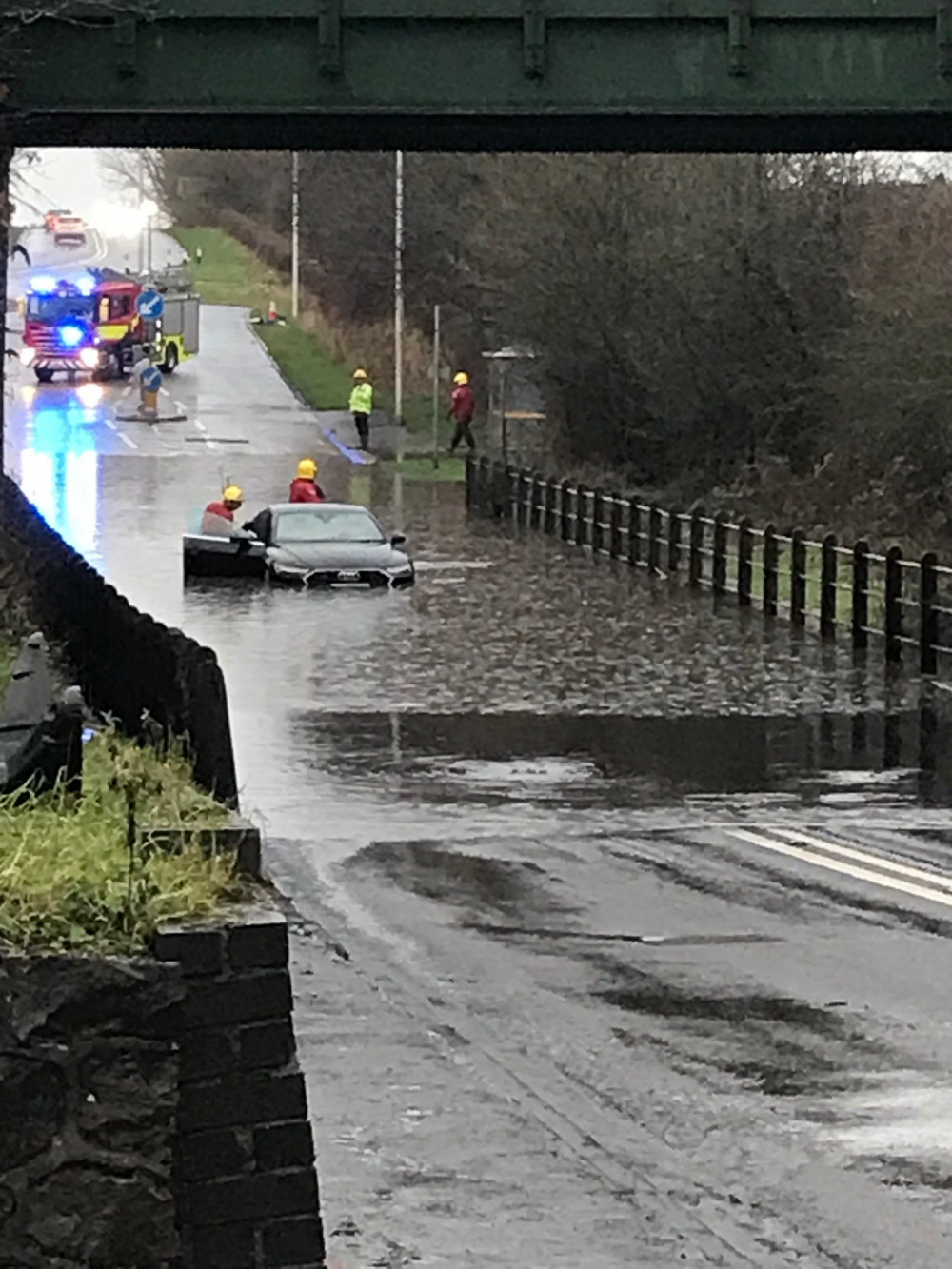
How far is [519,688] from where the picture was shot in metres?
24.2

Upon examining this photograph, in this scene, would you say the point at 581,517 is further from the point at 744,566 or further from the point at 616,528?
the point at 744,566

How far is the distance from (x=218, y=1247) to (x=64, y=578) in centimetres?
1491

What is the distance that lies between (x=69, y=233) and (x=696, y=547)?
11909 cm

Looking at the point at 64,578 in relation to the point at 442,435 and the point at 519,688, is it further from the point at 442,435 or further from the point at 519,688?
the point at 442,435

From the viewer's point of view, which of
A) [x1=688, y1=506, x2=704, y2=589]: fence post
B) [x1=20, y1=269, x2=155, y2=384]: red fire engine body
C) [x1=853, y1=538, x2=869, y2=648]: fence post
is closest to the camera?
[x1=853, y1=538, x2=869, y2=648]: fence post

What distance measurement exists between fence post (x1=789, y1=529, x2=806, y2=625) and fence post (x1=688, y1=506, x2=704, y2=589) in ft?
14.1

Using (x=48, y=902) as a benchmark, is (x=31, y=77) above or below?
above

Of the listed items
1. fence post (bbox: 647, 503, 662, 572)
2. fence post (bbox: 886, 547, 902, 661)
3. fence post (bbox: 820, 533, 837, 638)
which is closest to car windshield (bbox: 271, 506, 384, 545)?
fence post (bbox: 647, 503, 662, 572)

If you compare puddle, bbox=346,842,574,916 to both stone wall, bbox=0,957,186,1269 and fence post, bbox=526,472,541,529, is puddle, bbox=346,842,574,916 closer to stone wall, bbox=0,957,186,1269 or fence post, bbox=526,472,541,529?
stone wall, bbox=0,957,186,1269

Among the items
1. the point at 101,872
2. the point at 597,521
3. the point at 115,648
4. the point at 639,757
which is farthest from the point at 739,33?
the point at 101,872

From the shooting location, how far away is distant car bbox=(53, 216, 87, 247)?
150 metres

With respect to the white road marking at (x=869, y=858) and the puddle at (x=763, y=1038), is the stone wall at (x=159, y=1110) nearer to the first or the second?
the puddle at (x=763, y=1038)

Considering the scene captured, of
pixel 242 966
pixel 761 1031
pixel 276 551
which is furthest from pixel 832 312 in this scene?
pixel 242 966

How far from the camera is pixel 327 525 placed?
35.9 metres
